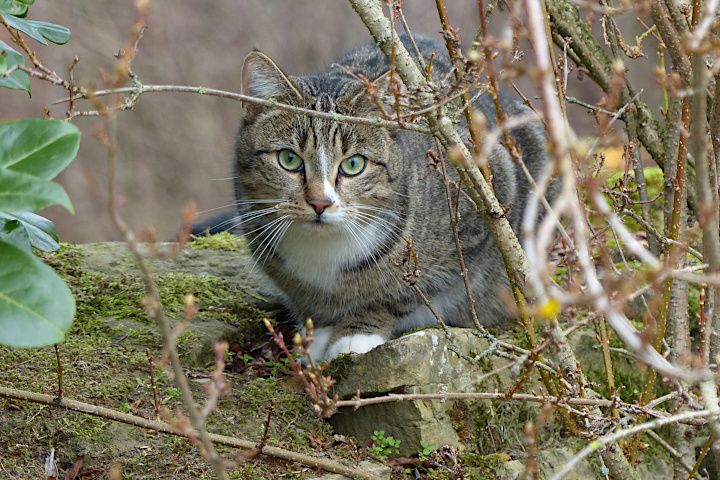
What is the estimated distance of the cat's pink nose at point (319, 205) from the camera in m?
2.40

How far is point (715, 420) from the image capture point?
1.22 meters

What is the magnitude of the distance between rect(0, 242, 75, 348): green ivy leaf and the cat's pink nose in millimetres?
1209

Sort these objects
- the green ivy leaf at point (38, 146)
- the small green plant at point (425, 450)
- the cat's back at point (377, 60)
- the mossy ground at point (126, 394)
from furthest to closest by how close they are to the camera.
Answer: the cat's back at point (377, 60), the small green plant at point (425, 450), the mossy ground at point (126, 394), the green ivy leaf at point (38, 146)

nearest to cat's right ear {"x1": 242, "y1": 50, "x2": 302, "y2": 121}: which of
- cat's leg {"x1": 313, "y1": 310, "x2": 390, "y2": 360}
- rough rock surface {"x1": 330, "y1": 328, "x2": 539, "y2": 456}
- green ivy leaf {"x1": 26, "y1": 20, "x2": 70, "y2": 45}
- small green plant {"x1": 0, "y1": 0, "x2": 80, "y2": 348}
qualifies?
green ivy leaf {"x1": 26, "y1": 20, "x2": 70, "y2": 45}

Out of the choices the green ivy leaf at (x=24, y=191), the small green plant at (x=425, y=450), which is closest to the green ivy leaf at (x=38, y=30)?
the green ivy leaf at (x=24, y=191)

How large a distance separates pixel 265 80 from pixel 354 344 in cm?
104

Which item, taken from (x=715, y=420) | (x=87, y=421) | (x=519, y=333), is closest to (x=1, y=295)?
(x=87, y=421)

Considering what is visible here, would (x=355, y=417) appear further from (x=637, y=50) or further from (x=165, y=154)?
(x=165, y=154)

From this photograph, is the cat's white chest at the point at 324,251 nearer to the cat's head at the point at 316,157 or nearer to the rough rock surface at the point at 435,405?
the cat's head at the point at 316,157

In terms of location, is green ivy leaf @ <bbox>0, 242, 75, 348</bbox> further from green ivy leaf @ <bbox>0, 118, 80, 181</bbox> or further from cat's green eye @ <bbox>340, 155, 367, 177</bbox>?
cat's green eye @ <bbox>340, 155, 367, 177</bbox>

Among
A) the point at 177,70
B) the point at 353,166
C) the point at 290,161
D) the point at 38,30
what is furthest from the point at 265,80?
the point at 177,70

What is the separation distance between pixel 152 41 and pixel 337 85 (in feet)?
15.0

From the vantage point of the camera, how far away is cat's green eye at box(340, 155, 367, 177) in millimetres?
2582

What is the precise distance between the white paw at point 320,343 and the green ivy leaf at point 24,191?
156 centimetres
